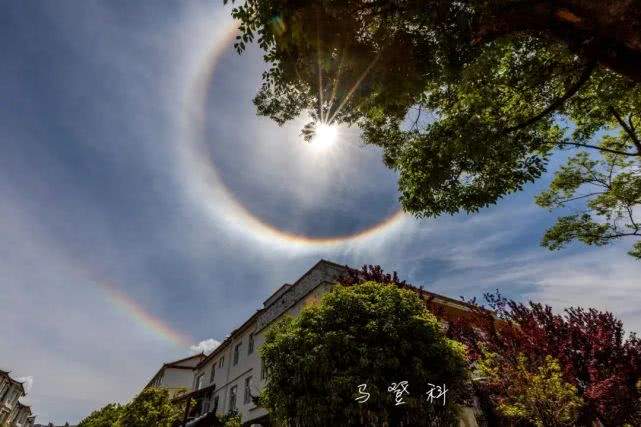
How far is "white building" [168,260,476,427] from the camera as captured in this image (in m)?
16.4

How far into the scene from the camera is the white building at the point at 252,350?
647 inches

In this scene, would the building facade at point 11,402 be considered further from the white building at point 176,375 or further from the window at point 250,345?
the window at point 250,345

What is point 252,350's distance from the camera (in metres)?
21.8

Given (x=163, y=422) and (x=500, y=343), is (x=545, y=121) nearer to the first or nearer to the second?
(x=500, y=343)

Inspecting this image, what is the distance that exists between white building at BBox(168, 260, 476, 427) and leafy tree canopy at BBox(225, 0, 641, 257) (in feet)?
21.7

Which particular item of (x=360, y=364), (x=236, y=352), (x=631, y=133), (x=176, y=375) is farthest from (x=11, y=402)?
(x=631, y=133)

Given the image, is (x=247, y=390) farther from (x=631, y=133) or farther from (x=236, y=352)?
(x=631, y=133)

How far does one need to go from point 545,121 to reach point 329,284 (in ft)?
35.6

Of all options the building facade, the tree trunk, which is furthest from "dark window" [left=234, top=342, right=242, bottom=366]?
the building facade

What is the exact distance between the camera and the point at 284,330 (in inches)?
386

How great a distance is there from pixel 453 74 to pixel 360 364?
692 centimetres

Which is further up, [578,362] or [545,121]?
[545,121]

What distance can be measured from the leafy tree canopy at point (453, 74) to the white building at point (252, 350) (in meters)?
6.61

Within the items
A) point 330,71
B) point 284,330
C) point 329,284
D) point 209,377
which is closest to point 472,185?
point 330,71
